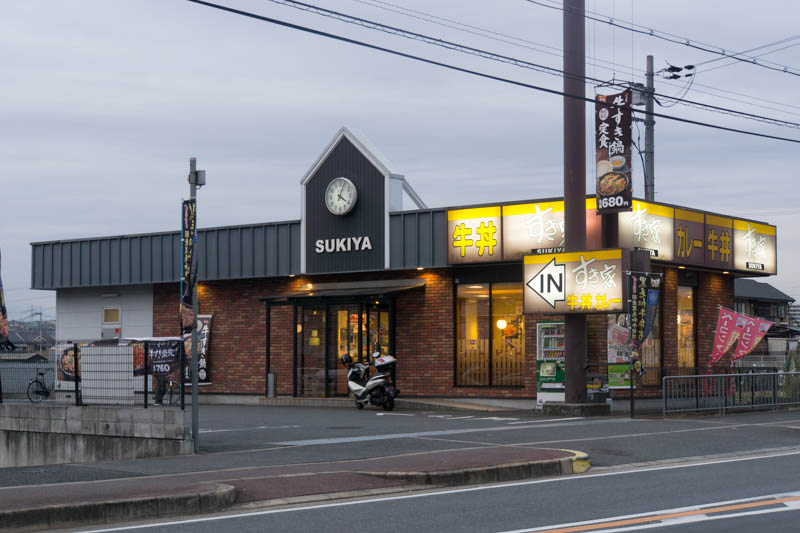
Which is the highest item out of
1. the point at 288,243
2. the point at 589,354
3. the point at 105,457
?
the point at 288,243

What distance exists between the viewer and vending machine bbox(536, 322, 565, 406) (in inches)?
1018

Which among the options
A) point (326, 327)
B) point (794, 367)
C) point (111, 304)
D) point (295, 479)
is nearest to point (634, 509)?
point (295, 479)

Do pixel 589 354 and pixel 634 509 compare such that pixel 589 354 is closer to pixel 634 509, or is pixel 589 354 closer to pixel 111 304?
pixel 634 509

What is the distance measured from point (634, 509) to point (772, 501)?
169cm

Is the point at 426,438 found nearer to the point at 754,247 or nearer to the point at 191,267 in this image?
the point at 191,267

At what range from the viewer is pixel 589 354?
87.0ft

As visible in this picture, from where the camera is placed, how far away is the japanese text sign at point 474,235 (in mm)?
26938

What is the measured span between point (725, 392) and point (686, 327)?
569 centimetres

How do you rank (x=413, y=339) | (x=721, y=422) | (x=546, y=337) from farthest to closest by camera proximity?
1. (x=413, y=339)
2. (x=546, y=337)
3. (x=721, y=422)

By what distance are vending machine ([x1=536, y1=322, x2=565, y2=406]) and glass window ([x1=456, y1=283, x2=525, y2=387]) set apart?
107 cm

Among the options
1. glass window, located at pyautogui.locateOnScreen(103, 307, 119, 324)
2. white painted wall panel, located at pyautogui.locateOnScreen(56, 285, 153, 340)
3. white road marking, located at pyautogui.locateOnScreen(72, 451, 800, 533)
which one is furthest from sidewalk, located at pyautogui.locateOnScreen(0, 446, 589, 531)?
glass window, located at pyautogui.locateOnScreen(103, 307, 119, 324)

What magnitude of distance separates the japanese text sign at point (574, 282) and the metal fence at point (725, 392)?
7.75 feet

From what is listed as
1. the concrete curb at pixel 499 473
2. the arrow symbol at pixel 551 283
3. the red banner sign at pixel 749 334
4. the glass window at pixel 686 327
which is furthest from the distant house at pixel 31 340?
the concrete curb at pixel 499 473

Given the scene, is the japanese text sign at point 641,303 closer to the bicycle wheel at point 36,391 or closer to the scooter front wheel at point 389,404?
the scooter front wheel at point 389,404
